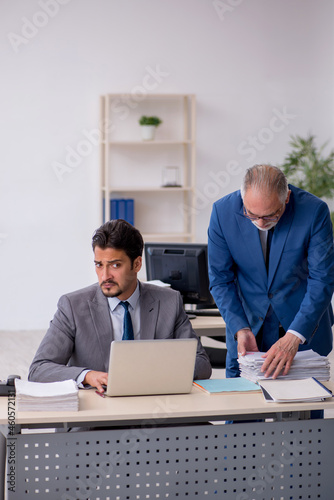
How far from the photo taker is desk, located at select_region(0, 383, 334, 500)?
7.02 feet

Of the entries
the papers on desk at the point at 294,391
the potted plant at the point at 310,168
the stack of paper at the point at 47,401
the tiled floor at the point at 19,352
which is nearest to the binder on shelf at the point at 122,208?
the tiled floor at the point at 19,352

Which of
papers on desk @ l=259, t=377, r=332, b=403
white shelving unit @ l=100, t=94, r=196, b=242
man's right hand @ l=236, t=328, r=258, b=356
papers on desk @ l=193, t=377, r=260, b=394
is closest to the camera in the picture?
papers on desk @ l=259, t=377, r=332, b=403

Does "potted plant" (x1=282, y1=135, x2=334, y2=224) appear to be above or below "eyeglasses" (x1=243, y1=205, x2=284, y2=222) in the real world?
above

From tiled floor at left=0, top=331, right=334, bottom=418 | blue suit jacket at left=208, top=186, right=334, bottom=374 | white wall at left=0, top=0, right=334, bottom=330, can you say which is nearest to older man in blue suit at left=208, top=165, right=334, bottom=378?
blue suit jacket at left=208, top=186, right=334, bottom=374

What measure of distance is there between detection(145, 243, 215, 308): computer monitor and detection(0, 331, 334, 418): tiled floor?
6.00ft

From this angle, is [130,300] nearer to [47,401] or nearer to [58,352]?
[58,352]

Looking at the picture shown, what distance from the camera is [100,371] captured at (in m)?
2.53

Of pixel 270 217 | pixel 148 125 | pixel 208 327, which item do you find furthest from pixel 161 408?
pixel 148 125

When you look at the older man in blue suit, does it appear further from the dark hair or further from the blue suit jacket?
the dark hair

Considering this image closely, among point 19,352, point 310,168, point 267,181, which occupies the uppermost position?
point 310,168

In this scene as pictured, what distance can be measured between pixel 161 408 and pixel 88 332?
0.50 meters

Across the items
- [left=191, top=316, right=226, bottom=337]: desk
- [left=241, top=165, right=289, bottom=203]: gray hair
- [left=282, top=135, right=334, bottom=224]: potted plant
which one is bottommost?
[left=191, top=316, right=226, bottom=337]: desk

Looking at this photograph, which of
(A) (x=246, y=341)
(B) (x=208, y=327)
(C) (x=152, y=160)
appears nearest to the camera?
(A) (x=246, y=341)

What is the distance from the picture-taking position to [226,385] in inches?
97.5
